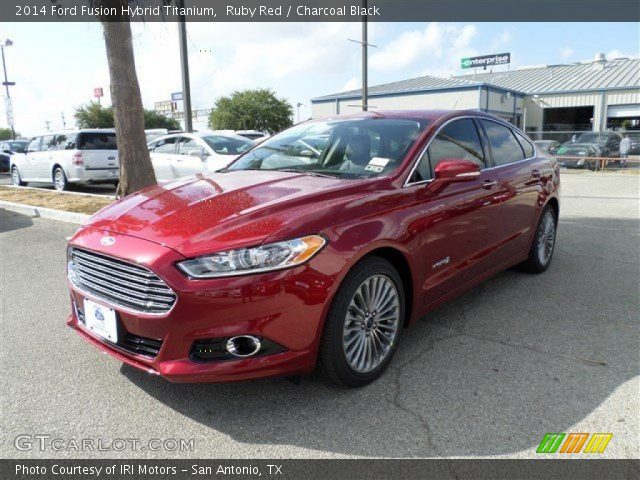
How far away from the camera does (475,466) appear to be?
2492 mm

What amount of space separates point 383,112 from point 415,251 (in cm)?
151

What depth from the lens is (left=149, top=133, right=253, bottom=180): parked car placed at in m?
10.7

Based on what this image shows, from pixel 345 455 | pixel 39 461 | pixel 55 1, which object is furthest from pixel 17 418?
Result: pixel 55 1

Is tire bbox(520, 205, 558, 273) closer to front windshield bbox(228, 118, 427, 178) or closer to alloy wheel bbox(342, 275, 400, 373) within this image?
front windshield bbox(228, 118, 427, 178)

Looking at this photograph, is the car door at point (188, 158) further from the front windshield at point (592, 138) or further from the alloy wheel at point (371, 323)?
the front windshield at point (592, 138)

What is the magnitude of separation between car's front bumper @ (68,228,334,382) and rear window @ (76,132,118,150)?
1138cm

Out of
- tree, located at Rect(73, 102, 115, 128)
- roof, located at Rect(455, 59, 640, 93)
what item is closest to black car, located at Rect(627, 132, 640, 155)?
roof, located at Rect(455, 59, 640, 93)

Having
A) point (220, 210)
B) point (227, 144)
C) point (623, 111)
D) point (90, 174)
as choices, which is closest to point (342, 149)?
point (220, 210)

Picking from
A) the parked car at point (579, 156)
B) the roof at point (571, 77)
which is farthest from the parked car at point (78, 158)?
the roof at point (571, 77)

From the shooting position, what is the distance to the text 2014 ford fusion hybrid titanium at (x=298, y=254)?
2611mm

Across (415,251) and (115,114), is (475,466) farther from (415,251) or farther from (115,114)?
(115,114)

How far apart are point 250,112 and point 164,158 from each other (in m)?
36.2

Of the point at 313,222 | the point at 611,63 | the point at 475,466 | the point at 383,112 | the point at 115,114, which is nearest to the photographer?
the point at 475,466

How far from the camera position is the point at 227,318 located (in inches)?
102
